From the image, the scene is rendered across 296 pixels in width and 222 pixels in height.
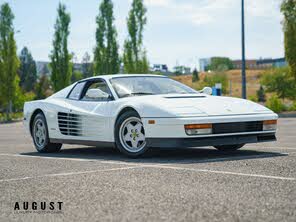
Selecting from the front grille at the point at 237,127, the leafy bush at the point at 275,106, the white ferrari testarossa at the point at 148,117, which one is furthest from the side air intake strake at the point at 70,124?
the leafy bush at the point at 275,106

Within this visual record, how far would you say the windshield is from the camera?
7863 mm

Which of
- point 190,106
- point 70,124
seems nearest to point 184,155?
point 190,106

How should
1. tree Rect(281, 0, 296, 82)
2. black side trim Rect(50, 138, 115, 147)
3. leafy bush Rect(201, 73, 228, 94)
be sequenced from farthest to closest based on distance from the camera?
1. leafy bush Rect(201, 73, 228, 94)
2. tree Rect(281, 0, 296, 82)
3. black side trim Rect(50, 138, 115, 147)

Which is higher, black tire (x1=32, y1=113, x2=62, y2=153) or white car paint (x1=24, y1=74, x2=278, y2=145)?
white car paint (x1=24, y1=74, x2=278, y2=145)

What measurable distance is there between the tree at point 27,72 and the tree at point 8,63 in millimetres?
73731

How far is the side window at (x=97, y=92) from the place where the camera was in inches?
311

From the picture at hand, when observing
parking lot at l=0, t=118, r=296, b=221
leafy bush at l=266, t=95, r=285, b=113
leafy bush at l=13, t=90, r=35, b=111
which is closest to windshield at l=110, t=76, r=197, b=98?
parking lot at l=0, t=118, r=296, b=221

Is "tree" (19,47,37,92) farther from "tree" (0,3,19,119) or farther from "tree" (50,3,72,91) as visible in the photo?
"tree" (0,3,19,119)

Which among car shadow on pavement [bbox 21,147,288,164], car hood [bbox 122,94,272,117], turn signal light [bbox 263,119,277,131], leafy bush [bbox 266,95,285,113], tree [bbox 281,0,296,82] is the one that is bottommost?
leafy bush [bbox 266,95,285,113]

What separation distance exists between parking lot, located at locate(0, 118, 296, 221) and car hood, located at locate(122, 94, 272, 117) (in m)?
0.56

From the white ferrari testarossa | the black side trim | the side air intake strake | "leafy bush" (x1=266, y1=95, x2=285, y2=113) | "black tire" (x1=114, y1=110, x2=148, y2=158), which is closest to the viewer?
the white ferrari testarossa

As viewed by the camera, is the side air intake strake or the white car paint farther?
the side air intake strake

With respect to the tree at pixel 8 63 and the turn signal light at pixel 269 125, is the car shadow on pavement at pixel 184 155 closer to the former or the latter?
the turn signal light at pixel 269 125

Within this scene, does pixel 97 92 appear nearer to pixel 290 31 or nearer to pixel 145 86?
pixel 145 86
